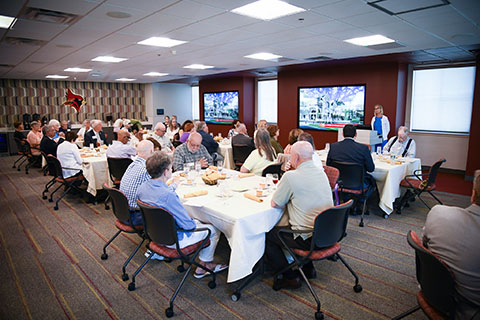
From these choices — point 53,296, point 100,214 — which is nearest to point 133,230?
point 53,296

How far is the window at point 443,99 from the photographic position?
28.0 feet

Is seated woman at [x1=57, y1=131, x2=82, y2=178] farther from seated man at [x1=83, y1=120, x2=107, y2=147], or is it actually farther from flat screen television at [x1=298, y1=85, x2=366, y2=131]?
flat screen television at [x1=298, y1=85, x2=366, y2=131]

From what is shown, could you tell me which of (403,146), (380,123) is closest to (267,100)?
(380,123)

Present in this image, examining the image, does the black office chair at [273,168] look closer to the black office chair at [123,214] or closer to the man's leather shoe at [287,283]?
the man's leather shoe at [287,283]

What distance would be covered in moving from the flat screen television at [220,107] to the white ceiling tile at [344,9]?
913 cm

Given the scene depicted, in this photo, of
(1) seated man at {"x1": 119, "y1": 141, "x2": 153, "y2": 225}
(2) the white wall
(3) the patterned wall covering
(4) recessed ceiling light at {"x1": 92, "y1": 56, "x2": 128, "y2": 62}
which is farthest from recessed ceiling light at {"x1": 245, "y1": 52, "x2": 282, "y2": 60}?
(3) the patterned wall covering

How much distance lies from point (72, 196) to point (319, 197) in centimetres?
538

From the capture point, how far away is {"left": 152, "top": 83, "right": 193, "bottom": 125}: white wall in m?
16.5

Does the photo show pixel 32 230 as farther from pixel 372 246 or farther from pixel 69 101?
pixel 69 101

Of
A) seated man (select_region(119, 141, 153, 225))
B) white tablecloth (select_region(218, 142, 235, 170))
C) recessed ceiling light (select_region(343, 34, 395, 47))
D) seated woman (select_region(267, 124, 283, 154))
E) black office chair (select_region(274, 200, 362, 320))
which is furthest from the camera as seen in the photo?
white tablecloth (select_region(218, 142, 235, 170))

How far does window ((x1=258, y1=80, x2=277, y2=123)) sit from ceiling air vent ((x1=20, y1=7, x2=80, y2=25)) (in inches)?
376

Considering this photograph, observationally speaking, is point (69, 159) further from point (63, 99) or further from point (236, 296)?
point (63, 99)

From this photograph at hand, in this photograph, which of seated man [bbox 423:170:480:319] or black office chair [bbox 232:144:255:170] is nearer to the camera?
seated man [bbox 423:170:480:319]

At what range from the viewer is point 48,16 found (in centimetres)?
434
